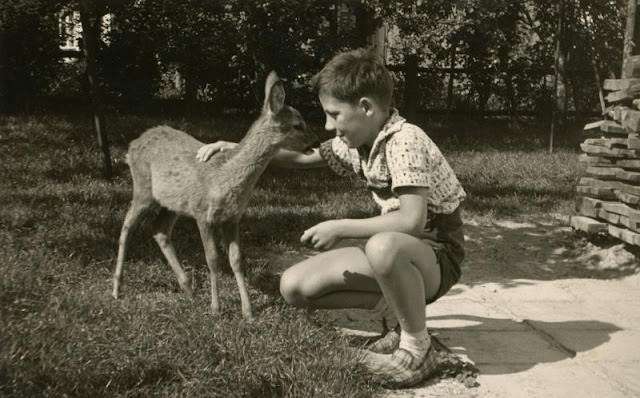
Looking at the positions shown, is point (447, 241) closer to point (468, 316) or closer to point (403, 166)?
point (403, 166)

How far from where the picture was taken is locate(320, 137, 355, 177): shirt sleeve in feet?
15.2

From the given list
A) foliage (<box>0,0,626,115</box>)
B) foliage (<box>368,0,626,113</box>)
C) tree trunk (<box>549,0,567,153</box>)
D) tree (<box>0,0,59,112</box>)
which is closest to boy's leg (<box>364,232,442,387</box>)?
foliage (<box>0,0,626,115</box>)

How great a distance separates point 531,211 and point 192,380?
6.16 meters

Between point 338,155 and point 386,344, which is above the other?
point 338,155

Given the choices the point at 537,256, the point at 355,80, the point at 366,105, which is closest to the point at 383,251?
the point at 366,105

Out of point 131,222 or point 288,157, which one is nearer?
point 288,157

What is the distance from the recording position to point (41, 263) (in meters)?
5.07

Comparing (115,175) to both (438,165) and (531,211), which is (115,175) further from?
(438,165)

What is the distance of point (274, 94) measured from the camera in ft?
16.2

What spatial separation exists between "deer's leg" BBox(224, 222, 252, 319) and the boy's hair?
1.36 m

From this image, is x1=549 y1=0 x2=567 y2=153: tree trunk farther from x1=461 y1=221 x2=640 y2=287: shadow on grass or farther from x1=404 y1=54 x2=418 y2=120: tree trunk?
x1=461 y1=221 x2=640 y2=287: shadow on grass

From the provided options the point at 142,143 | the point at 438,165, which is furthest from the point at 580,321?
the point at 142,143

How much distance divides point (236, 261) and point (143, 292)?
2.44 ft

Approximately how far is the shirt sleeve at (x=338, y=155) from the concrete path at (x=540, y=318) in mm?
1041
